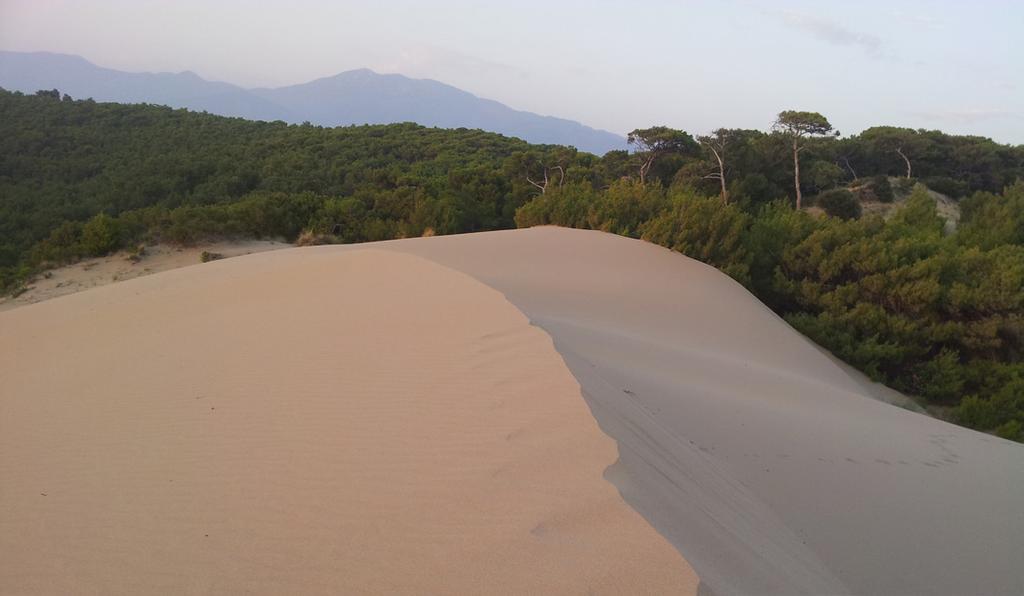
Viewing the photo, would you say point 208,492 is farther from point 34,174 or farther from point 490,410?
point 34,174

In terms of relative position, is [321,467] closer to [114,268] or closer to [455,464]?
[455,464]

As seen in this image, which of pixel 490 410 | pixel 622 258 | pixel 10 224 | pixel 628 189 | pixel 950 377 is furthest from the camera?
pixel 10 224

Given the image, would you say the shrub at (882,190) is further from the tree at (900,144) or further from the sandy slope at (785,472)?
the sandy slope at (785,472)

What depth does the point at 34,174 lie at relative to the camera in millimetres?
28094

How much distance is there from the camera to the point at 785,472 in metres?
4.09

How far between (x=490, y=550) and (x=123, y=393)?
3868 millimetres

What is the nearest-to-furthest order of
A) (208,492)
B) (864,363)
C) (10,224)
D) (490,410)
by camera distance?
(208,492)
(490,410)
(864,363)
(10,224)

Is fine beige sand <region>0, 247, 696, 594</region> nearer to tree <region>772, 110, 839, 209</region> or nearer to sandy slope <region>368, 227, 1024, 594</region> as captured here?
sandy slope <region>368, 227, 1024, 594</region>

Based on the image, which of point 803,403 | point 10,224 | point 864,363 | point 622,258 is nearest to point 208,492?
point 803,403

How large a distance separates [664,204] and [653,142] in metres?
14.1

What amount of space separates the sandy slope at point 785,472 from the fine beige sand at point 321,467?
0.33m

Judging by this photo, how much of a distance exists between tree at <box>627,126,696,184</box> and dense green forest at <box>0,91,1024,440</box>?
0.27 ft

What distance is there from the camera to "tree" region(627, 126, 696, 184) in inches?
1093

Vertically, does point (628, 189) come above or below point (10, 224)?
above
